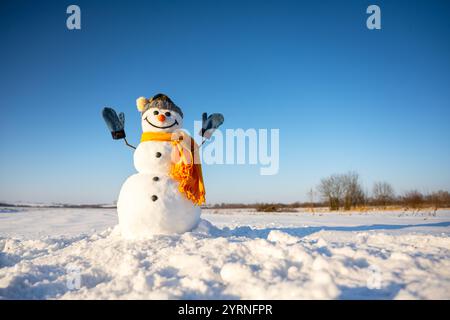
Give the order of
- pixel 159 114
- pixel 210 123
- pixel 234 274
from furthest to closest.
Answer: pixel 210 123
pixel 159 114
pixel 234 274

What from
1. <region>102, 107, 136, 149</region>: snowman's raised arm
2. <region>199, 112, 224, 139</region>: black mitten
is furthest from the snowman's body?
<region>199, 112, 224, 139</region>: black mitten

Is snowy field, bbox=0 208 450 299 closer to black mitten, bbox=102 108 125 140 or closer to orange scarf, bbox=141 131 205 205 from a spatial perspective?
orange scarf, bbox=141 131 205 205

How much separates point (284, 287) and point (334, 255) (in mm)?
1014

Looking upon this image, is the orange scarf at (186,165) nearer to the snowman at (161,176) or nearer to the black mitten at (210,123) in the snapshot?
the snowman at (161,176)

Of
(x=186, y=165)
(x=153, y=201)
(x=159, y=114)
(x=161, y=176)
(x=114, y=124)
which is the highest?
Answer: (x=159, y=114)

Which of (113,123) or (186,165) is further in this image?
(113,123)

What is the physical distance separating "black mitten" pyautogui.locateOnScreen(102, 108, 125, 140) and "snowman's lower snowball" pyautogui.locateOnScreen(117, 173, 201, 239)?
1.16m

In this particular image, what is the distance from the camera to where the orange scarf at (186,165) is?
4895mm

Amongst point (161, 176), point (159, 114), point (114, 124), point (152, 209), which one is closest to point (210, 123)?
point (159, 114)

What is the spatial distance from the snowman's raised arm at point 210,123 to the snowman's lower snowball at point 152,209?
4.14 ft

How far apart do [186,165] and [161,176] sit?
18.5 inches

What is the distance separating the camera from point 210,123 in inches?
223

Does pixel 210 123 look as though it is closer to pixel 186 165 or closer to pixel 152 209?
pixel 186 165
